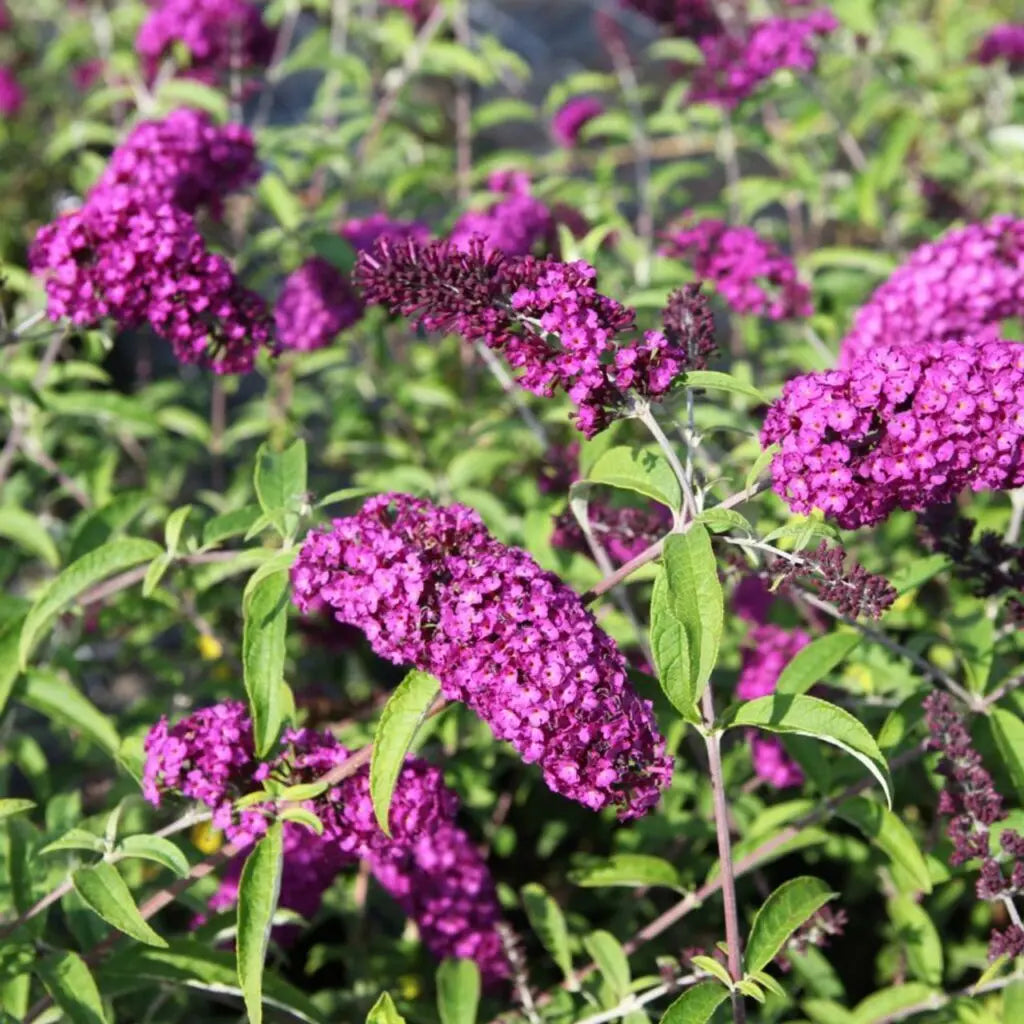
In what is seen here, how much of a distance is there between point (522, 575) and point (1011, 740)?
4.42 ft

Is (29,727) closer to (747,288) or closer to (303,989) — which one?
(303,989)

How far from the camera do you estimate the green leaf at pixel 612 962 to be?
9.41 ft

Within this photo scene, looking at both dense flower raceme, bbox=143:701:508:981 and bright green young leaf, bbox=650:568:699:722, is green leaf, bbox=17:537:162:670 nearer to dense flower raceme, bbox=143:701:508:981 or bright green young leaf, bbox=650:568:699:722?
dense flower raceme, bbox=143:701:508:981

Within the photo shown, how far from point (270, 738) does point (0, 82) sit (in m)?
6.44

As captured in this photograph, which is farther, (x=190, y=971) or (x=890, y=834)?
(x=890, y=834)

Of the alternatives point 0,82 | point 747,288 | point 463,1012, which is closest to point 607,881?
point 463,1012

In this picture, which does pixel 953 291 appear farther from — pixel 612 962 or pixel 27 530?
pixel 27 530

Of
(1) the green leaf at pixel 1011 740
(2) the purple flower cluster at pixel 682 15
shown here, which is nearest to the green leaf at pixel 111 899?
(1) the green leaf at pixel 1011 740

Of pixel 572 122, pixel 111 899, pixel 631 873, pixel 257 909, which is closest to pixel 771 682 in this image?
pixel 631 873

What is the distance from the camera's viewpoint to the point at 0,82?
24.5ft

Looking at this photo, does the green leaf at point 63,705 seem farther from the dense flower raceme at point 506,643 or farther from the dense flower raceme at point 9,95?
the dense flower raceme at point 9,95

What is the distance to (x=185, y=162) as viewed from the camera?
3805mm

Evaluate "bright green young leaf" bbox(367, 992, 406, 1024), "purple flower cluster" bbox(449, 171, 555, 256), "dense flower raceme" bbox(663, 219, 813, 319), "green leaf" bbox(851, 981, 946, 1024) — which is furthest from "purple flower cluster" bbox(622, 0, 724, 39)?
"bright green young leaf" bbox(367, 992, 406, 1024)

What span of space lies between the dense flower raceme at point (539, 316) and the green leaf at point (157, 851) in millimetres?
1191
